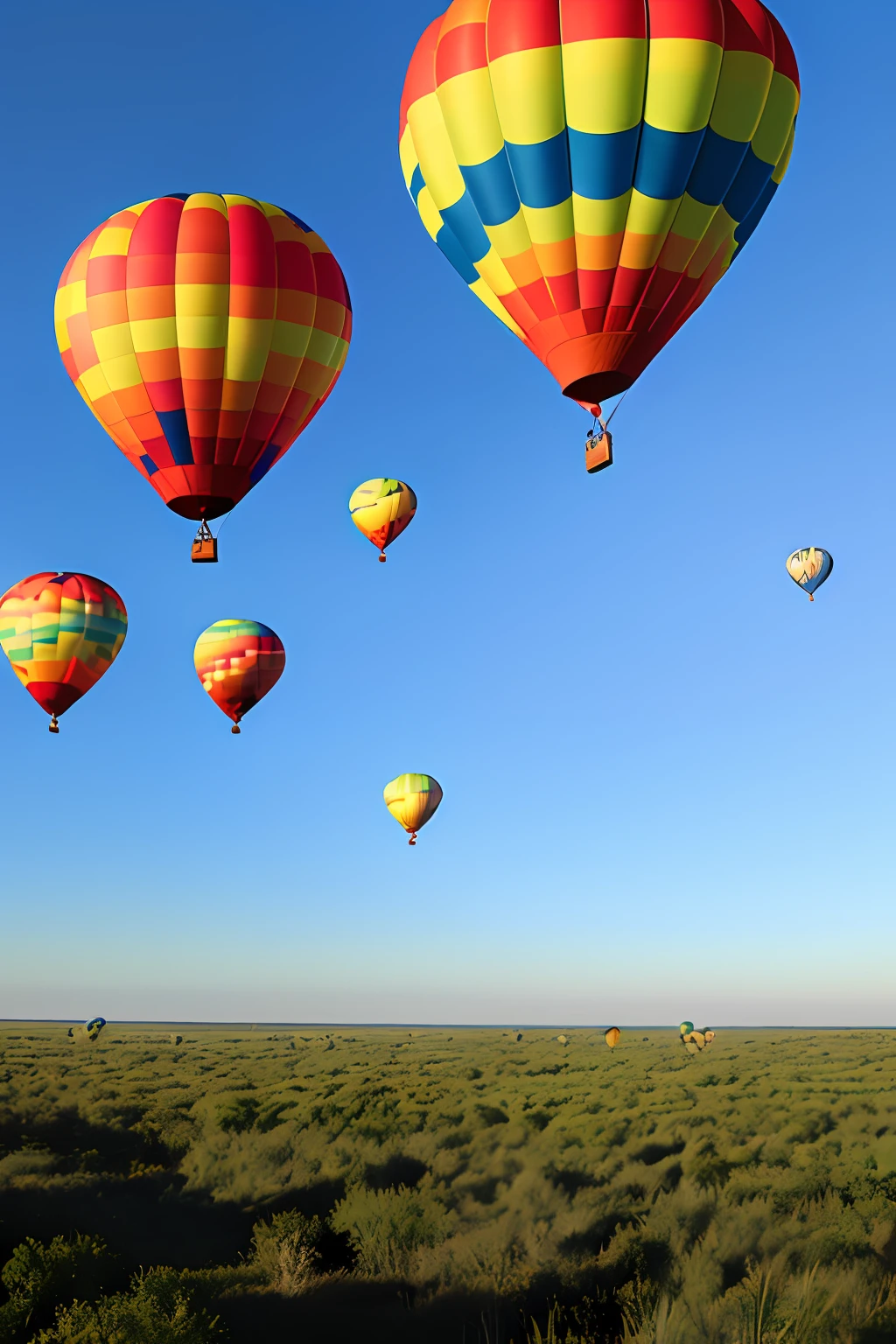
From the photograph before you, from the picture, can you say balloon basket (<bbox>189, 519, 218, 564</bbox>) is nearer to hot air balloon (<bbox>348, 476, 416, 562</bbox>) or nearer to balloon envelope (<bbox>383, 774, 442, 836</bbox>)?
hot air balloon (<bbox>348, 476, 416, 562</bbox>)

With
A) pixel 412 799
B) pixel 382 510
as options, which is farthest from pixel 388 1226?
pixel 412 799

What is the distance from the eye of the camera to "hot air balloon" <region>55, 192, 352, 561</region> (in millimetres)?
15492

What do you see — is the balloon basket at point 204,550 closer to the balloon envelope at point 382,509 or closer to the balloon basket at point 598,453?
the balloon basket at point 598,453

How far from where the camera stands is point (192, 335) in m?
15.4

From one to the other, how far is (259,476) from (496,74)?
716 cm

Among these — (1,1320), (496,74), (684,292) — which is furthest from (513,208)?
(1,1320)

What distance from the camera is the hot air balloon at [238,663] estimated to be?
25344 millimetres

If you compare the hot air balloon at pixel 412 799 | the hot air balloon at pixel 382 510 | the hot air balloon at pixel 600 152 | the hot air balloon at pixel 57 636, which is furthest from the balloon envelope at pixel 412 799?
the hot air balloon at pixel 600 152

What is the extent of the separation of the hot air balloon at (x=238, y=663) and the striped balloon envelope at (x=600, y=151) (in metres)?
14.8

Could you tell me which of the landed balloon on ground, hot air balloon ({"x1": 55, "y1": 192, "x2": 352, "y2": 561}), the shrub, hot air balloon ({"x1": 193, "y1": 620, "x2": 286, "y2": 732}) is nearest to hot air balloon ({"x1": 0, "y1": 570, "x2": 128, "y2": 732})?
hot air balloon ({"x1": 193, "y1": 620, "x2": 286, "y2": 732})

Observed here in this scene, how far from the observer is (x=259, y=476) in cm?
1647

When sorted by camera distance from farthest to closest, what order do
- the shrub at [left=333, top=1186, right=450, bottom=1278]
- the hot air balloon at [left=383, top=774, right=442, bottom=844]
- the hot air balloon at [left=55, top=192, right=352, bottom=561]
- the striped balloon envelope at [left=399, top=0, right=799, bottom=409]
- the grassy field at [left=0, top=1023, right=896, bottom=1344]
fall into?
the hot air balloon at [left=383, top=774, right=442, bottom=844] < the hot air balloon at [left=55, top=192, right=352, bottom=561] < the shrub at [left=333, top=1186, right=450, bottom=1278] < the grassy field at [left=0, top=1023, right=896, bottom=1344] < the striped balloon envelope at [left=399, top=0, right=799, bottom=409]

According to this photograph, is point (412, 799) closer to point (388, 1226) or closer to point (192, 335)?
point (388, 1226)

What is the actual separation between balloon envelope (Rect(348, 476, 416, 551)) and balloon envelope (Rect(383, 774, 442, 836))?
10.3 metres
